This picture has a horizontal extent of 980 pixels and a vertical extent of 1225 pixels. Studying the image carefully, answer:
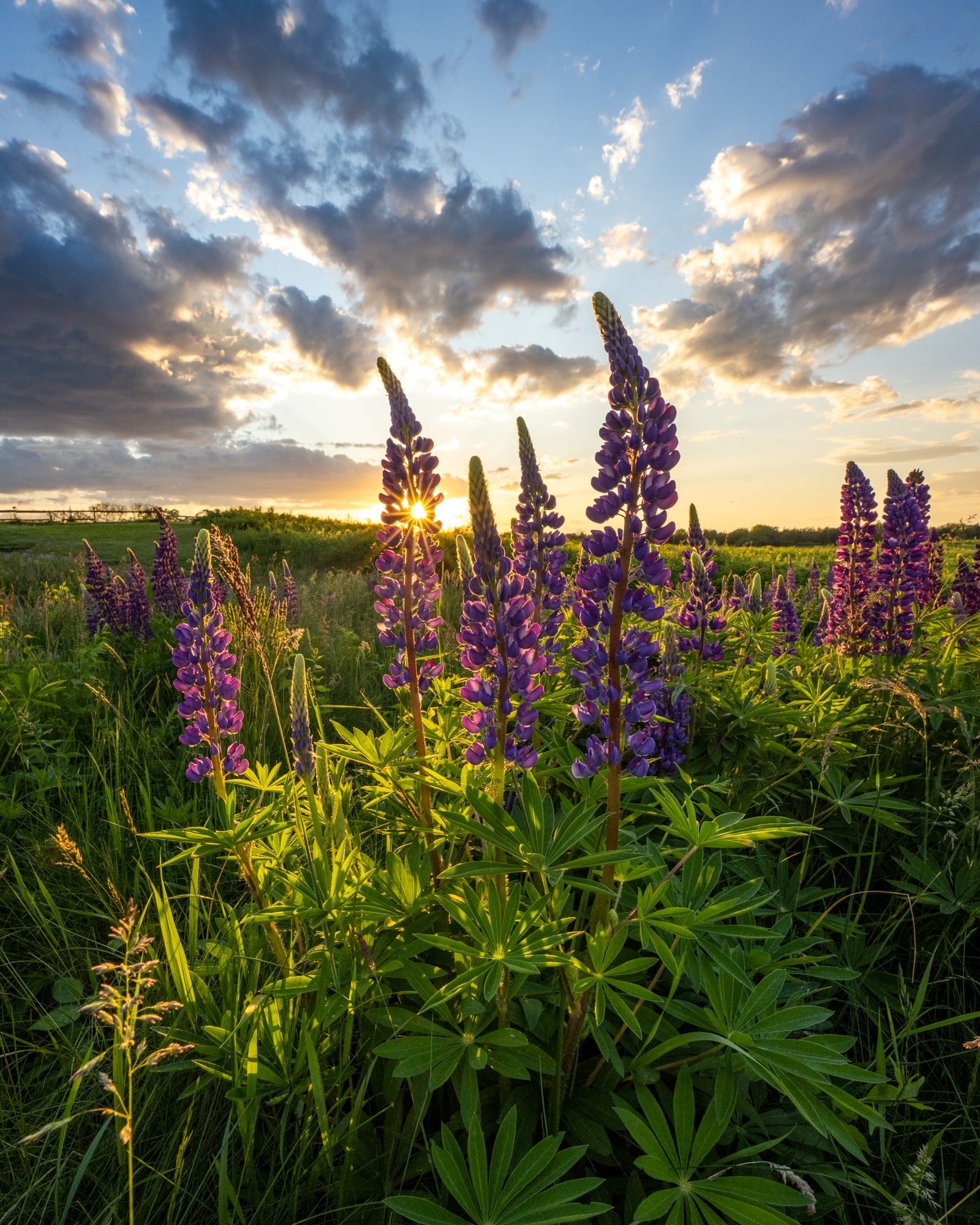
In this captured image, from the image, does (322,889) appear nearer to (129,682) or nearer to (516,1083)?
(516,1083)

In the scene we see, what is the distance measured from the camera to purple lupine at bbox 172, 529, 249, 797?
7.80 feet

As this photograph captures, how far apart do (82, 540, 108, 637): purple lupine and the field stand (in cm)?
412

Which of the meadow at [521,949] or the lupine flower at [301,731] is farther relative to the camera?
the lupine flower at [301,731]

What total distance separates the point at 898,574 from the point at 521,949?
3.99 m

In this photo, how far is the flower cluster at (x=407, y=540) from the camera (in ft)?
7.75

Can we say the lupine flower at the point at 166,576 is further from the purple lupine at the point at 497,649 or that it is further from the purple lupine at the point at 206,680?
the purple lupine at the point at 497,649

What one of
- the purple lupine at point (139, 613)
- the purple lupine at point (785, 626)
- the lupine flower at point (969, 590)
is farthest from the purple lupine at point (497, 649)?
the purple lupine at point (139, 613)

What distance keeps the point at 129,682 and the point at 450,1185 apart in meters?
5.52

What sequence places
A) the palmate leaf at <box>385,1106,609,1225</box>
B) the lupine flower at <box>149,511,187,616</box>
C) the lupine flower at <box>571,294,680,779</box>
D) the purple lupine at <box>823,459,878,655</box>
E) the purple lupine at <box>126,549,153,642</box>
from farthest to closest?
the lupine flower at <box>149,511,187,616</box>
the purple lupine at <box>126,549,153,642</box>
the purple lupine at <box>823,459,878,655</box>
the lupine flower at <box>571,294,680,779</box>
the palmate leaf at <box>385,1106,609,1225</box>

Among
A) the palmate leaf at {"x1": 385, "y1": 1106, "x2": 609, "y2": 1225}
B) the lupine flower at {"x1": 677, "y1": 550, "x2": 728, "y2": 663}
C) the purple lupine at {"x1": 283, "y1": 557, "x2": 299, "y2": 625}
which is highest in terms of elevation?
the lupine flower at {"x1": 677, "y1": 550, "x2": 728, "y2": 663}

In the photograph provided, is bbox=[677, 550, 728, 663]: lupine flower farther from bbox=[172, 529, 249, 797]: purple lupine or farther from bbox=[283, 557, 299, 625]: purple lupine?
bbox=[283, 557, 299, 625]: purple lupine

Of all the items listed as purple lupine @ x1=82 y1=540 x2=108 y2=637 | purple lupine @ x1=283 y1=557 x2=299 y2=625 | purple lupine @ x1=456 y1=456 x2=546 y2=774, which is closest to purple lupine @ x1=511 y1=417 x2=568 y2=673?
purple lupine @ x1=456 y1=456 x2=546 y2=774

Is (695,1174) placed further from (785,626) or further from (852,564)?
(785,626)

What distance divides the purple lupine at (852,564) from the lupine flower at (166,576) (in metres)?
6.78
